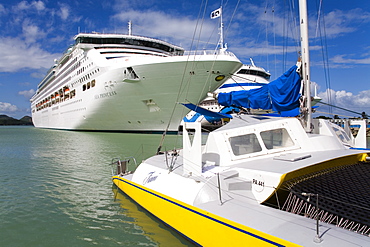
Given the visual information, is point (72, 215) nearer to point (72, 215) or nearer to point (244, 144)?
point (72, 215)

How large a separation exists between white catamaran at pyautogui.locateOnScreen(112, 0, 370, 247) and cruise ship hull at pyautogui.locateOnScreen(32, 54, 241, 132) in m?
13.4

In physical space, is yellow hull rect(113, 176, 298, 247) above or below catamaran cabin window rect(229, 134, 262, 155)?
below

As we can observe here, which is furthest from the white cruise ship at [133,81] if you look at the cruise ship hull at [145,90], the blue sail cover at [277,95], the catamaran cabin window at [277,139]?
the catamaran cabin window at [277,139]

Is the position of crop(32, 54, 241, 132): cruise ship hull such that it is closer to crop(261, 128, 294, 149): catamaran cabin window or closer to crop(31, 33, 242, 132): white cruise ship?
crop(31, 33, 242, 132): white cruise ship

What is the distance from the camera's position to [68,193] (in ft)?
24.1

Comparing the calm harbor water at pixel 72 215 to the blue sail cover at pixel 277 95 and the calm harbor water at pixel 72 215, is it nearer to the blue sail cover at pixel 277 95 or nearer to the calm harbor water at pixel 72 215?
the calm harbor water at pixel 72 215

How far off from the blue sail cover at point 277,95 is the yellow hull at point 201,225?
463cm

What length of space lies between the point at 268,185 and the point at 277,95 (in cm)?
415

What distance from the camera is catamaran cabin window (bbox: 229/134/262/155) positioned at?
5492mm

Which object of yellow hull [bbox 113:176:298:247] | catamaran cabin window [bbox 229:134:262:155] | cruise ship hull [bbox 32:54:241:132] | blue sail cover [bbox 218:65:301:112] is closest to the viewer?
yellow hull [bbox 113:176:298:247]

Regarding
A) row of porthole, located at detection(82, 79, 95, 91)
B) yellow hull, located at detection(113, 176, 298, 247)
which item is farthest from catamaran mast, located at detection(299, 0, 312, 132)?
row of porthole, located at detection(82, 79, 95, 91)

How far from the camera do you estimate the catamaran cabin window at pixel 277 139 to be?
5.67m

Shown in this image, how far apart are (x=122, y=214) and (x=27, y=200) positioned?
9.91ft

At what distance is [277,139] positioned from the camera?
226 inches
